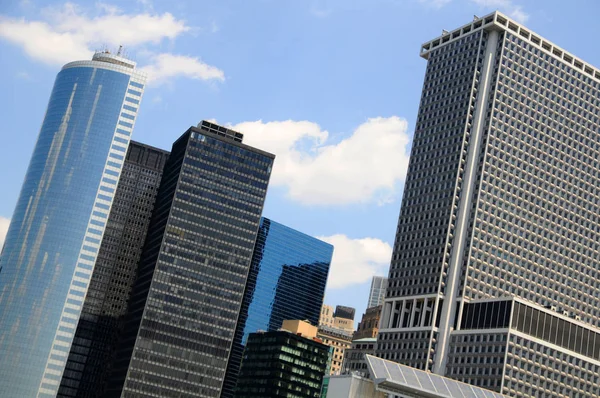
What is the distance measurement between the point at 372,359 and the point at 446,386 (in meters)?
15.7

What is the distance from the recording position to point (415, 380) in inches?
6107

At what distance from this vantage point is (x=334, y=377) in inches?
5896

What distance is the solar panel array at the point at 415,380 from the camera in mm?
148900

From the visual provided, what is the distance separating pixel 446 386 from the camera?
160875 mm

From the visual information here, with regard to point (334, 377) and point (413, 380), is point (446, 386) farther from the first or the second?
point (334, 377)

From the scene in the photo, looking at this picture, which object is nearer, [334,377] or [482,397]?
[334,377]

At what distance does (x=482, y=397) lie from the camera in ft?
544

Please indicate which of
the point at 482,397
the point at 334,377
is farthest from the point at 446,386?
the point at 334,377

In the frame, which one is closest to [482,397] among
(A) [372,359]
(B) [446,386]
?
(B) [446,386]

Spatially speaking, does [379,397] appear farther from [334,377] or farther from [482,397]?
[482,397]

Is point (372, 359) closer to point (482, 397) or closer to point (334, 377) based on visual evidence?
point (334, 377)

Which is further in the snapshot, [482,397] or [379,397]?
[482,397]

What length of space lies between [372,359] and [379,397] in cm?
1014

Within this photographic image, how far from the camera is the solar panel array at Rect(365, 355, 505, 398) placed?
149 metres
